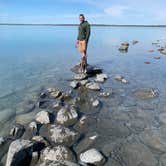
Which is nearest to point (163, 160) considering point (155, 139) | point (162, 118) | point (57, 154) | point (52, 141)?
point (155, 139)

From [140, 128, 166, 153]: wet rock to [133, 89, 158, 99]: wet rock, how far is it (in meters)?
3.33

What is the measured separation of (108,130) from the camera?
291 inches

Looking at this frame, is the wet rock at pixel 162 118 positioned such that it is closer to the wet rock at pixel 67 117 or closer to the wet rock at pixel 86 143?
the wet rock at pixel 86 143

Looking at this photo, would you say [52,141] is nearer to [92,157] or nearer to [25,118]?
[92,157]

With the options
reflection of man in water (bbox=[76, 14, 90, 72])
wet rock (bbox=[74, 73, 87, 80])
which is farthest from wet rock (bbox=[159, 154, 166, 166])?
reflection of man in water (bbox=[76, 14, 90, 72])

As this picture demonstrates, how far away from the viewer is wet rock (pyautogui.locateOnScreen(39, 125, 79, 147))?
6598mm

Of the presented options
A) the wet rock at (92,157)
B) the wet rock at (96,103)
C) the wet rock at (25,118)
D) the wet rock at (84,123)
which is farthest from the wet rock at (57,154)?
the wet rock at (96,103)

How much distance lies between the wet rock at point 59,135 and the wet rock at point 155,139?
7.05 feet

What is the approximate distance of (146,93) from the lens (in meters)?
10.9

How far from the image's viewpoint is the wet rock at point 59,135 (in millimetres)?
6598

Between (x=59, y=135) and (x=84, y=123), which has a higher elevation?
(x=59, y=135)

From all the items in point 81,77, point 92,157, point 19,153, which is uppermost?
point 19,153

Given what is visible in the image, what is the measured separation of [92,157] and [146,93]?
612 centimetres

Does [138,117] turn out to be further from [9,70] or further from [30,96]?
[9,70]
